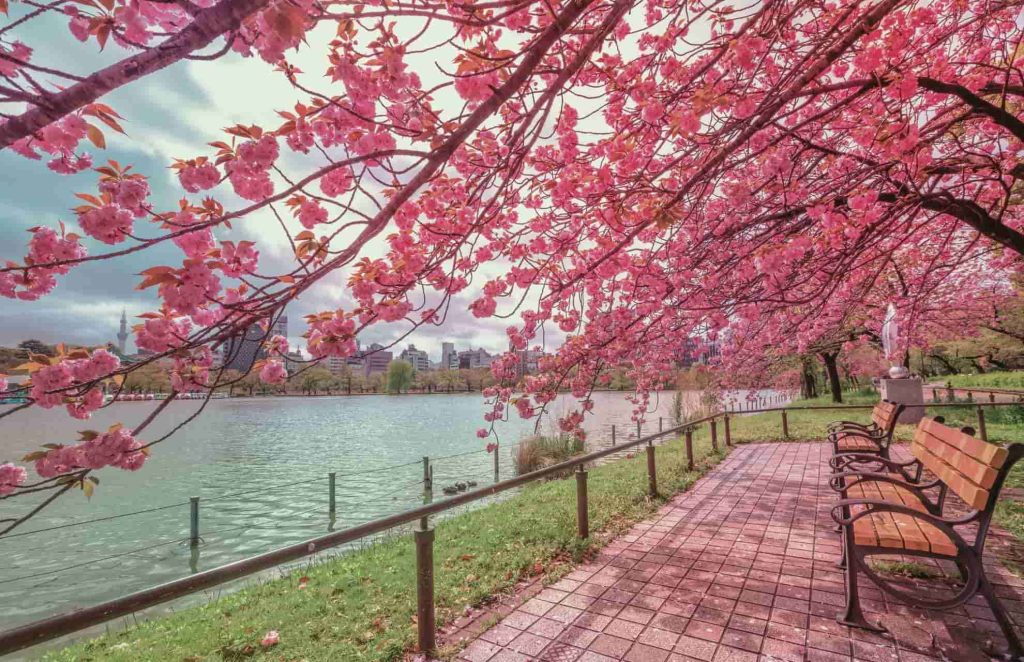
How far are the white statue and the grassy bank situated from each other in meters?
8.58

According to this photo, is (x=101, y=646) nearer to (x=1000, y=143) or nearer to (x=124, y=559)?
(x=124, y=559)

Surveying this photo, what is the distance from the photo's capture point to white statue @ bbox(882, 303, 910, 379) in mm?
11266

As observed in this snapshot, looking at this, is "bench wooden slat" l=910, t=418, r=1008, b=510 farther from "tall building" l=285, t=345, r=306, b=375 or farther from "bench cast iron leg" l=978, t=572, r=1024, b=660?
"tall building" l=285, t=345, r=306, b=375

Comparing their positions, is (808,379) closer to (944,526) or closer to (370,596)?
(944,526)

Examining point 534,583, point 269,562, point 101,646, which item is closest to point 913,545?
point 534,583

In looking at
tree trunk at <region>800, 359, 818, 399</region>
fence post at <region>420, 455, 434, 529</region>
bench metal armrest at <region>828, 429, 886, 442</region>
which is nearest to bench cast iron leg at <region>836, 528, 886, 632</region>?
bench metal armrest at <region>828, 429, 886, 442</region>

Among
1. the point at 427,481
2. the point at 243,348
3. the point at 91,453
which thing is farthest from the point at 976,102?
the point at 427,481

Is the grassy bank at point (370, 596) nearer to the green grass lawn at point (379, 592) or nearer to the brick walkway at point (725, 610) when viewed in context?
the green grass lawn at point (379, 592)

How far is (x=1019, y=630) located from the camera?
284cm

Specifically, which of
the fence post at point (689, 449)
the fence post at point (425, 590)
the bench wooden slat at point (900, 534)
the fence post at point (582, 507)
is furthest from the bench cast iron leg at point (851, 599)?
the fence post at point (689, 449)

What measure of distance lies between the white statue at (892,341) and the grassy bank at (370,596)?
858cm

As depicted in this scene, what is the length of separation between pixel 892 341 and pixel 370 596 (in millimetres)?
13556

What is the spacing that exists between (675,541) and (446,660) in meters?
2.83

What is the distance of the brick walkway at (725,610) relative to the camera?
2.79 meters
